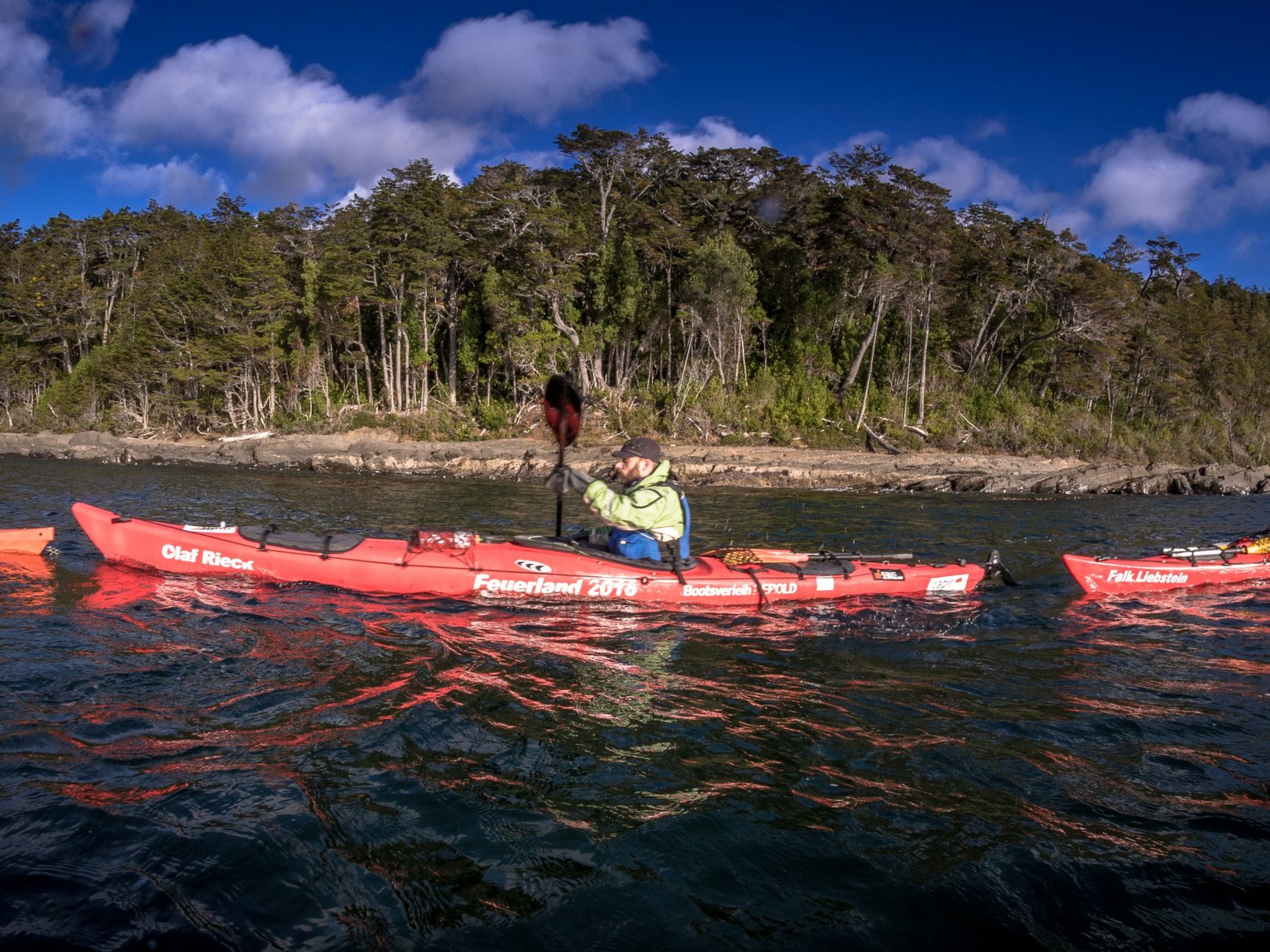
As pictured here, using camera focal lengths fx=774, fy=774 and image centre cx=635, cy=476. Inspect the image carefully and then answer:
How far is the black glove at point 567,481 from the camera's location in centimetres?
761

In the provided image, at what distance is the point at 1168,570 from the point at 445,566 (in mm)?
8671

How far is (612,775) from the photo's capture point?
4191 millimetres

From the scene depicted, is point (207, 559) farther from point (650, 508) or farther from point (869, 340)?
point (869, 340)

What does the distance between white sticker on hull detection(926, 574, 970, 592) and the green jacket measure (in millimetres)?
3059

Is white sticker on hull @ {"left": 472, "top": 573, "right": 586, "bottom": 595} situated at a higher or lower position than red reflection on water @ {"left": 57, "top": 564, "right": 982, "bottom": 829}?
higher

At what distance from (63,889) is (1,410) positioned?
166 ft

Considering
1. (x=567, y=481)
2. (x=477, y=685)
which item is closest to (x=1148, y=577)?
(x=567, y=481)

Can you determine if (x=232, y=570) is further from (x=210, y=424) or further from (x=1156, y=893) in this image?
(x=210, y=424)

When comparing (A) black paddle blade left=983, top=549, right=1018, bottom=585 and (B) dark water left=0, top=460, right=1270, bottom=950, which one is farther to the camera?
(A) black paddle blade left=983, top=549, right=1018, bottom=585

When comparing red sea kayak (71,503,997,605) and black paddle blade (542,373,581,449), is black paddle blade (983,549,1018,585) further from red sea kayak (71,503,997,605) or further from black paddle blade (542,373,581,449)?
black paddle blade (542,373,581,449)

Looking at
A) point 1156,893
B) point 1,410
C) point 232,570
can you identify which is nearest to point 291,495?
point 232,570

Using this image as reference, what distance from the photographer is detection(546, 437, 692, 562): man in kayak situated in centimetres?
762

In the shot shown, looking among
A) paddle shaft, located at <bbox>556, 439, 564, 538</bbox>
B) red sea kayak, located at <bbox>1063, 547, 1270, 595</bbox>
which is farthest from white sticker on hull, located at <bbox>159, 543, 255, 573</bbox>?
red sea kayak, located at <bbox>1063, 547, 1270, 595</bbox>

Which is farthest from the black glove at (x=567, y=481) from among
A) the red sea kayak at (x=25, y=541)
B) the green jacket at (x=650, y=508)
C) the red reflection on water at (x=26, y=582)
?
the red sea kayak at (x=25, y=541)
